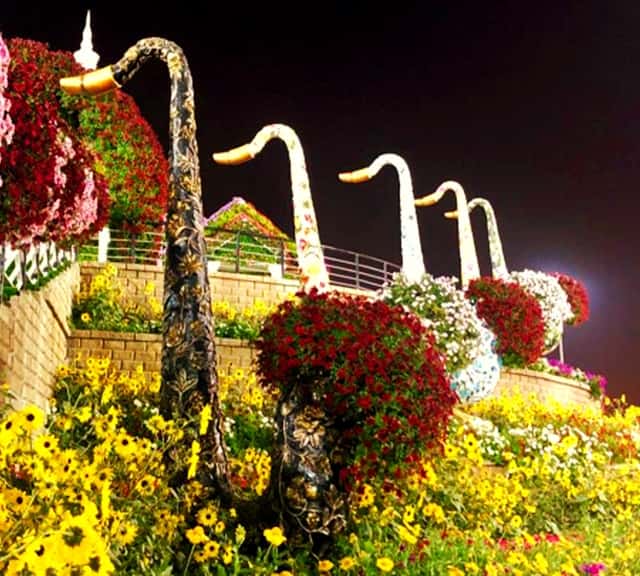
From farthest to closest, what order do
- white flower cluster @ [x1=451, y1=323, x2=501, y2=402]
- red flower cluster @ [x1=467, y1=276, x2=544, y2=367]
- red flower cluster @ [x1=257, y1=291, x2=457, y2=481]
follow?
red flower cluster @ [x1=467, y1=276, x2=544, y2=367] → white flower cluster @ [x1=451, y1=323, x2=501, y2=402] → red flower cluster @ [x1=257, y1=291, x2=457, y2=481]

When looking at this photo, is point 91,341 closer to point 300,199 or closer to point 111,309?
point 111,309

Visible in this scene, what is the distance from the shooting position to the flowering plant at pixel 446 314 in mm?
10641

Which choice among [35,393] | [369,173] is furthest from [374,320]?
[369,173]

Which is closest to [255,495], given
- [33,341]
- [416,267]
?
[33,341]

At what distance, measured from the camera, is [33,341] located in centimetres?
670

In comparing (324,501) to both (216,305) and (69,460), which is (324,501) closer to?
(69,460)

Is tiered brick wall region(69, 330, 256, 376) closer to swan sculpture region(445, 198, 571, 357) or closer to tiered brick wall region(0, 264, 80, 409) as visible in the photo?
tiered brick wall region(0, 264, 80, 409)

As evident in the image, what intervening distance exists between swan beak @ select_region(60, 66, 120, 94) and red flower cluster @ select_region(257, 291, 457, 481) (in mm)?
2324

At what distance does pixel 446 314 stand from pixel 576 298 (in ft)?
33.7

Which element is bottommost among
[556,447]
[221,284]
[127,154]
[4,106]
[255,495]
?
[255,495]

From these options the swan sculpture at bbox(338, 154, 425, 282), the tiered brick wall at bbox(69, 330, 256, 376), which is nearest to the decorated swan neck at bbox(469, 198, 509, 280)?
the swan sculpture at bbox(338, 154, 425, 282)

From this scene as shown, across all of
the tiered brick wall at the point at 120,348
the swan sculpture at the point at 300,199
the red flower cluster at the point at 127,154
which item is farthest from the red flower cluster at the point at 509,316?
the swan sculpture at the point at 300,199

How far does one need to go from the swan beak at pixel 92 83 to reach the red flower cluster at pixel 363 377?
2324 millimetres

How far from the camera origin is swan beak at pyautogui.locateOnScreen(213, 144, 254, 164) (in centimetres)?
731
